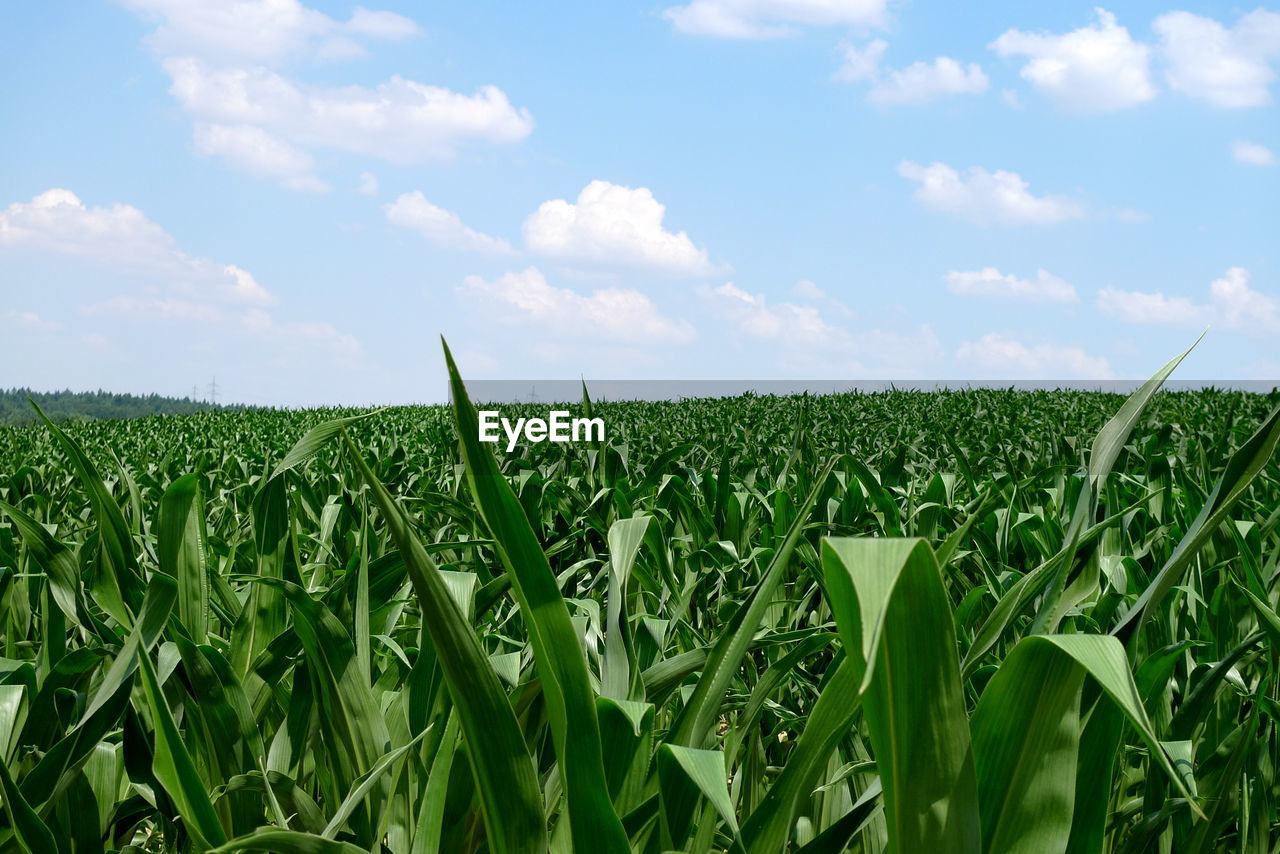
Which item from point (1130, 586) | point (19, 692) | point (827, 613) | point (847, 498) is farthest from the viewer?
point (847, 498)

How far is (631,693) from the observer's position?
1026 millimetres

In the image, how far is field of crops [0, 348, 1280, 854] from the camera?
1.93 feet

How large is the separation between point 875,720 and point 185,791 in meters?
0.63

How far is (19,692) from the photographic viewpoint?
1.07 metres

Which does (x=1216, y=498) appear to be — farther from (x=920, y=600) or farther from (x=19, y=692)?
(x=19, y=692)

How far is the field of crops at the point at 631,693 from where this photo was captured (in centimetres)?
59

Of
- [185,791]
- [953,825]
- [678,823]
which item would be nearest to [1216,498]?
[953,825]

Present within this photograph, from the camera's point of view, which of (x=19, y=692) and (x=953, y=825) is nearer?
(x=953, y=825)

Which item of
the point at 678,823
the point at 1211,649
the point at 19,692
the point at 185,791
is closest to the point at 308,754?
the point at 19,692

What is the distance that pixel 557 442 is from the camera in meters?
4.91

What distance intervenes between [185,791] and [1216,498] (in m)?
0.96

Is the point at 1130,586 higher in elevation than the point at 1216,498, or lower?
lower

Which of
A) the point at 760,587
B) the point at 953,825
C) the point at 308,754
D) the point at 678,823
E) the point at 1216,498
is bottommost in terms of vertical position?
the point at 308,754

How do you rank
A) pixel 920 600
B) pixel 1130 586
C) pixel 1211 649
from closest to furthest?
pixel 920 600 < pixel 1211 649 < pixel 1130 586
